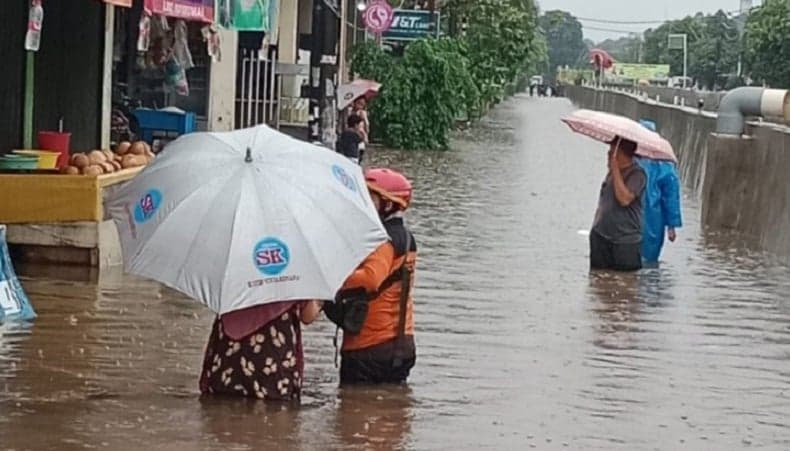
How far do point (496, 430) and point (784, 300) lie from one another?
6042 mm

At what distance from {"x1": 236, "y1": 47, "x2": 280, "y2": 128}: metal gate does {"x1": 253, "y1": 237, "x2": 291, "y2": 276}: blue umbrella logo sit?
1812cm

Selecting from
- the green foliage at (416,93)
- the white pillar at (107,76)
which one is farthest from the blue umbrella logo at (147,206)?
the green foliage at (416,93)

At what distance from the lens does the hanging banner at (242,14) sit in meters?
17.7

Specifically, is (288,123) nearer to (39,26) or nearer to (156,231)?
(39,26)

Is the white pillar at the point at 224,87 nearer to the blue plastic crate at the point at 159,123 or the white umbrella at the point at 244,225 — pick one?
the blue plastic crate at the point at 159,123

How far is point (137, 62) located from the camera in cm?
1836

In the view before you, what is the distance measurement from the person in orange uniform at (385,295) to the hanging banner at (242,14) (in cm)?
972

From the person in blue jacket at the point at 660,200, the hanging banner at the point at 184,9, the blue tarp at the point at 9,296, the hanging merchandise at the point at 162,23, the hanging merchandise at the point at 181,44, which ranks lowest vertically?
the blue tarp at the point at 9,296

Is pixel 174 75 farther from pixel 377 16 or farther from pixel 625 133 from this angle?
pixel 377 16

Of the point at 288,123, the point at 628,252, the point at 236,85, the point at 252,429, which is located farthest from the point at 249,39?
the point at 252,429

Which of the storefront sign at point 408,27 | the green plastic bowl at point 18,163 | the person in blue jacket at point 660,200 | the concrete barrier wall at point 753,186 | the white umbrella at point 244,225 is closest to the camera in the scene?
the white umbrella at point 244,225

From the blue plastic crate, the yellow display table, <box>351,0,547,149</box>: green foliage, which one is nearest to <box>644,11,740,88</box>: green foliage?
<box>351,0,547,149</box>: green foliage

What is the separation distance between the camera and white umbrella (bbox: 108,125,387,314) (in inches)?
287

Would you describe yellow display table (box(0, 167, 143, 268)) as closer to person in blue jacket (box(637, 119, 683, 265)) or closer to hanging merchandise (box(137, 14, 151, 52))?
hanging merchandise (box(137, 14, 151, 52))
